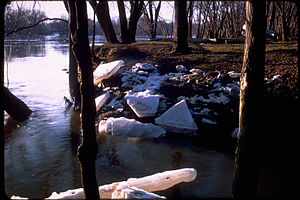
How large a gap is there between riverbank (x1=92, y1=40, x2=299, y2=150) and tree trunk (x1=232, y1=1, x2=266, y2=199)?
271 cm

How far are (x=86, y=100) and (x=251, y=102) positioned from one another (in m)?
1.68

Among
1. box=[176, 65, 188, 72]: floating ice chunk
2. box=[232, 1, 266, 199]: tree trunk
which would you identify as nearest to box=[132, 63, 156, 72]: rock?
box=[176, 65, 188, 72]: floating ice chunk

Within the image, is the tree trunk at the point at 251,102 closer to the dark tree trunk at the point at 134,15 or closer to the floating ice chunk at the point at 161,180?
the floating ice chunk at the point at 161,180

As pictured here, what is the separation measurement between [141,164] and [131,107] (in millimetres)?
2208

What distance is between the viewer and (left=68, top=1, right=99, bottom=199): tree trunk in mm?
2305

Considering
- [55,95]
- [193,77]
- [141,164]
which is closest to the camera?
[141,164]

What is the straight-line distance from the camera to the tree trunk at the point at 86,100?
2.30 meters

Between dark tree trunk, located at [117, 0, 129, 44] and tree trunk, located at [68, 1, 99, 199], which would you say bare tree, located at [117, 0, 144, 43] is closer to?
dark tree trunk, located at [117, 0, 129, 44]

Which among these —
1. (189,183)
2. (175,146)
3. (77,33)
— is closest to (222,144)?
(175,146)

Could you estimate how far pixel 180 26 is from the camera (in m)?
10.1

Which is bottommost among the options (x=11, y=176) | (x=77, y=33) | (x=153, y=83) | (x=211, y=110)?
(x=11, y=176)

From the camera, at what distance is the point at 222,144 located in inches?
230

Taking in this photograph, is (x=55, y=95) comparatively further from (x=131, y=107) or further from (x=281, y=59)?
(x=281, y=59)

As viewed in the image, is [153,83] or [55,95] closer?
[153,83]
